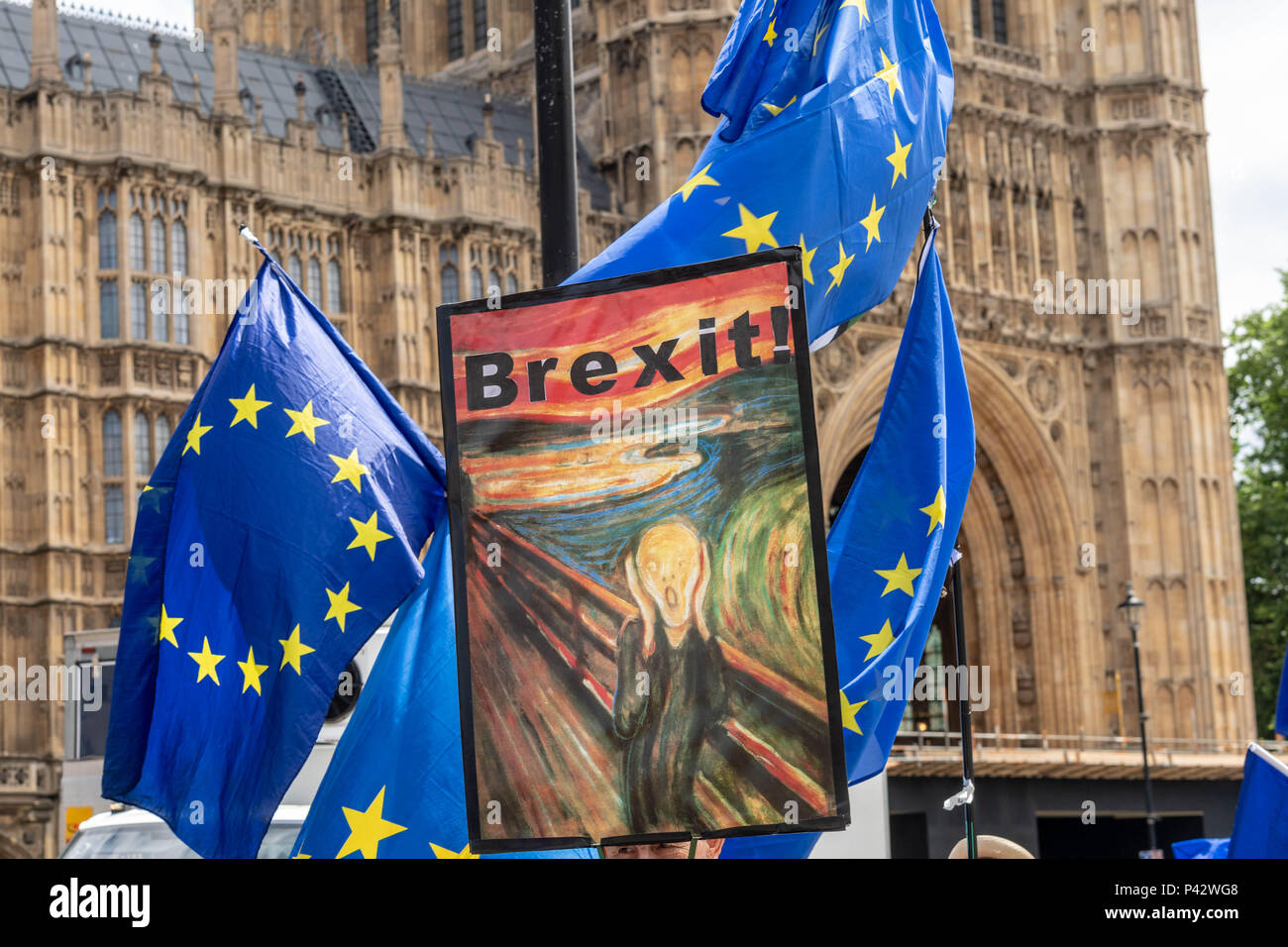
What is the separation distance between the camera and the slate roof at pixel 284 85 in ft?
102

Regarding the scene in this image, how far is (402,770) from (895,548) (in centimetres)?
207

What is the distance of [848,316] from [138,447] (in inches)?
870

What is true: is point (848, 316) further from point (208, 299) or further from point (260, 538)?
point (208, 299)

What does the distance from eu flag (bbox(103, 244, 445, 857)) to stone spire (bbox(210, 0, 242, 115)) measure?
2345 cm

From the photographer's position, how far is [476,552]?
227 inches

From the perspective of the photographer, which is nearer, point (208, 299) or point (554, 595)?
point (554, 595)

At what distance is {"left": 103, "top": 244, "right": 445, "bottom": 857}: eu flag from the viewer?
23.1 ft

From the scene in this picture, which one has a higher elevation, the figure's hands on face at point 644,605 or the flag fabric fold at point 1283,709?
the figure's hands on face at point 644,605

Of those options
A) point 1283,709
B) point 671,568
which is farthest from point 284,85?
point 671,568

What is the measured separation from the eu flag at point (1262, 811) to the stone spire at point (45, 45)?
2531cm

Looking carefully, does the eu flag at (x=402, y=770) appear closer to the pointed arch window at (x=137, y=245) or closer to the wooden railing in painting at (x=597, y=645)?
the wooden railing in painting at (x=597, y=645)


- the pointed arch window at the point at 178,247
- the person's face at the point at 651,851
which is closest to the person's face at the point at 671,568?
the person's face at the point at 651,851

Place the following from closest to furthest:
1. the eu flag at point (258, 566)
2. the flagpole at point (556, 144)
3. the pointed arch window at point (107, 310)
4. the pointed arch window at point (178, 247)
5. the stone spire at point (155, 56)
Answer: the flagpole at point (556, 144) < the eu flag at point (258, 566) < the pointed arch window at point (107, 310) < the pointed arch window at point (178, 247) < the stone spire at point (155, 56)
